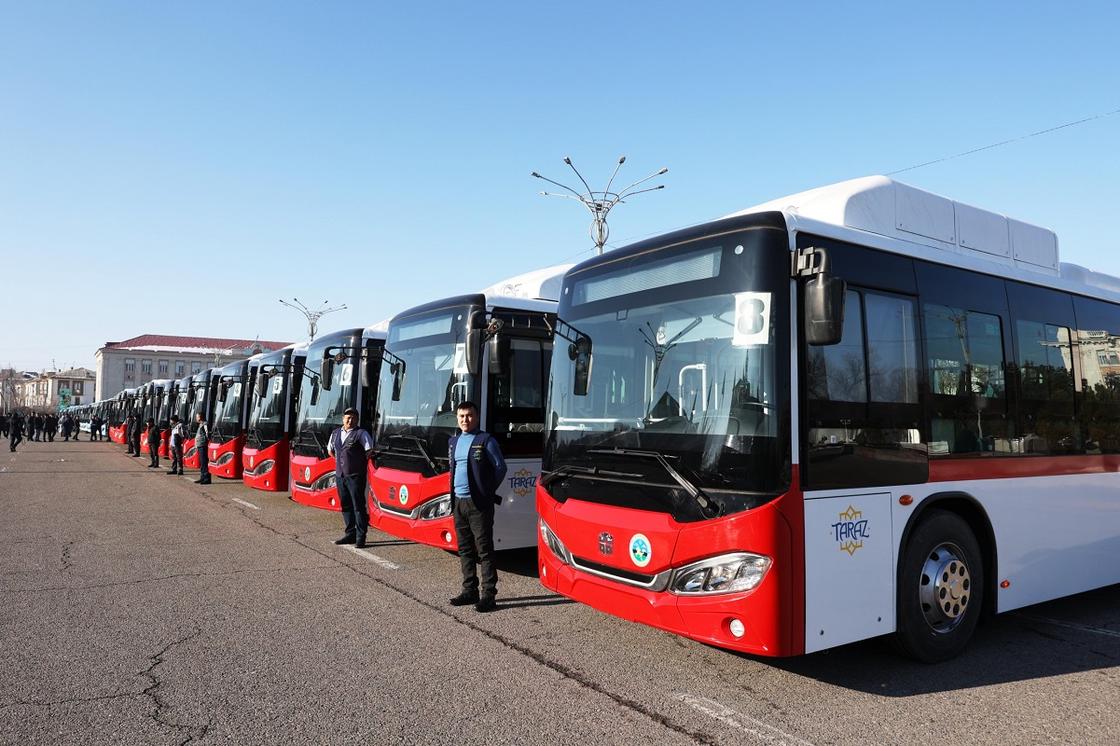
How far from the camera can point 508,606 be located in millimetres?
7035

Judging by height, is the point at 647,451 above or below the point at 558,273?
below

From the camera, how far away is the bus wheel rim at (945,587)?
5.30 metres

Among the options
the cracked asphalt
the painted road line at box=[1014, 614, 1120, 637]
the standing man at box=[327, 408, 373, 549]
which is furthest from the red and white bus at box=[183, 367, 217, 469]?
the painted road line at box=[1014, 614, 1120, 637]

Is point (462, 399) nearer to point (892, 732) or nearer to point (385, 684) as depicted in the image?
point (385, 684)

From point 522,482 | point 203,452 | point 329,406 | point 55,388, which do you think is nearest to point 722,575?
point 522,482

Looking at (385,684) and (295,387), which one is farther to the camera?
(295,387)

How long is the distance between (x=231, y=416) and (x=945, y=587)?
54.3 ft

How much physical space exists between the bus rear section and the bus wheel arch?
113cm

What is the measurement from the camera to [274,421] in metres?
15.2

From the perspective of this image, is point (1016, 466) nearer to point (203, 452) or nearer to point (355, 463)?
point (355, 463)

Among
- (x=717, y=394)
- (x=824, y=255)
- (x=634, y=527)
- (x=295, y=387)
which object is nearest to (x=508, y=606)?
(x=634, y=527)

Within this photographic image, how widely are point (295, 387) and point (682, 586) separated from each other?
1202 cm

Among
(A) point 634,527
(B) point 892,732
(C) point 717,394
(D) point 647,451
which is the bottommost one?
(B) point 892,732

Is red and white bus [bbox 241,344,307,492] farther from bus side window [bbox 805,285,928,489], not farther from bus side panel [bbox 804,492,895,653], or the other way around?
bus side panel [bbox 804,492,895,653]
